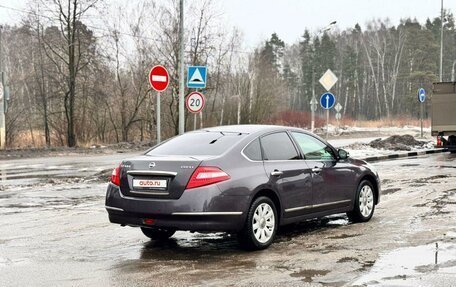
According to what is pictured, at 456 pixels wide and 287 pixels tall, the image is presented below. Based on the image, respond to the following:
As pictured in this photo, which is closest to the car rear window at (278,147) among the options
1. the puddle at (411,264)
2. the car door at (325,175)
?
the car door at (325,175)

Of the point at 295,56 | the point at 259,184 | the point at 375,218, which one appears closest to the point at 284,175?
the point at 259,184

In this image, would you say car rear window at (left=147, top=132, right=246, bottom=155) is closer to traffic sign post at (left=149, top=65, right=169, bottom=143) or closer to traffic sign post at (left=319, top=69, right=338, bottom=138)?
traffic sign post at (left=149, top=65, right=169, bottom=143)

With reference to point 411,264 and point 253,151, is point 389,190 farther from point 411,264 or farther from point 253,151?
point 411,264

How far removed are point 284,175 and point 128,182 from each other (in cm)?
188

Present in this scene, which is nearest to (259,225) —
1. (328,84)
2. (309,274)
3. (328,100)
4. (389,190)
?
(309,274)

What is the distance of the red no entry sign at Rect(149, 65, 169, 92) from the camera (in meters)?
15.0

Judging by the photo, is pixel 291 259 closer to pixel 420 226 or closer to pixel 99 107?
pixel 420 226

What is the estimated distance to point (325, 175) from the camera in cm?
802

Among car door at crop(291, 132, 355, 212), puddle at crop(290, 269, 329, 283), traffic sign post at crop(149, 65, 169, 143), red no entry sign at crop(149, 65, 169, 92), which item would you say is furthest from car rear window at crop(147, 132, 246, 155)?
red no entry sign at crop(149, 65, 169, 92)

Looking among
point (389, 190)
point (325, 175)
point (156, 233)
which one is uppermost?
point (325, 175)

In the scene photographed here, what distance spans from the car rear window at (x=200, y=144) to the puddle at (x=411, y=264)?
86.0 inches

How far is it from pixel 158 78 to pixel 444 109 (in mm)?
14143

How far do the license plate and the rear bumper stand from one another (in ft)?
0.51

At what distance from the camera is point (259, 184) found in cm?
687
